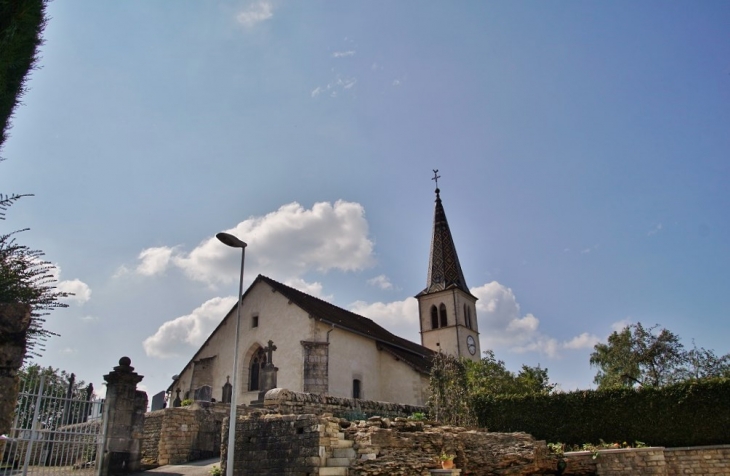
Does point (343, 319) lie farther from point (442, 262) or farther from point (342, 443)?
point (342, 443)

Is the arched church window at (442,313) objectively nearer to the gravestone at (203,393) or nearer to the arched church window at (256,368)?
the arched church window at (256,368)

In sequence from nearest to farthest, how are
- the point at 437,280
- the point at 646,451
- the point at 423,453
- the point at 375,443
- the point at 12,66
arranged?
the point at 12,66 < the point at 375,443 < the point at 423,453 < the point at 646,451 < the point at 437,280

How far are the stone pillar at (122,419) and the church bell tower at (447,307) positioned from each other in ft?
94.7

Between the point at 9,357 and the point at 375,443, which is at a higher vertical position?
the point at 9,357

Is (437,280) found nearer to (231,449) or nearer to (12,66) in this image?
(231,449)

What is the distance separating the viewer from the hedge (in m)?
16.5

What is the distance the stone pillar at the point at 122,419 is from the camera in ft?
39.5

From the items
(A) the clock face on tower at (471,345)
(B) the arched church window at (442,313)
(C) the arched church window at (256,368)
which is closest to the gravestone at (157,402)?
(C) the arched church window at (256,368)

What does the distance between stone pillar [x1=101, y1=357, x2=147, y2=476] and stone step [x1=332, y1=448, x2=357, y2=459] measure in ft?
16.8

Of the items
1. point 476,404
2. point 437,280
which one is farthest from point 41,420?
point 437,280

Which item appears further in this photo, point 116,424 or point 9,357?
point 116,424

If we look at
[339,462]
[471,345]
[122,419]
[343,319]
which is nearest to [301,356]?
[343,319]

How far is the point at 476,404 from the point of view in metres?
20.6

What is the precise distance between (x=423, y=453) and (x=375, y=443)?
5.26ft
